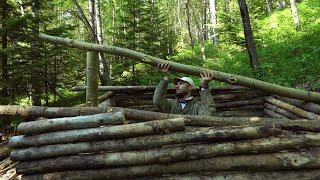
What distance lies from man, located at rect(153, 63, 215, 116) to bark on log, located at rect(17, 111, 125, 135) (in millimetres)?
1689

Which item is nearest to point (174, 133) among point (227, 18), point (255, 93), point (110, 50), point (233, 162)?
point (233, 162)

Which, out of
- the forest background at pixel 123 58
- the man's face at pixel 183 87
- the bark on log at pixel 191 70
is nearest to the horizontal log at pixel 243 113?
the forest background at pixel 123 58

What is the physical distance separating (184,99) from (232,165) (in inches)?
98.5

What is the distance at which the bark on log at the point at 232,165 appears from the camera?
126 inches

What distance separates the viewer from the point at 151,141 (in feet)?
10.7

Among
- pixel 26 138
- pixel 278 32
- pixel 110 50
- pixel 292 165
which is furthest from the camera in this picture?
pixel 278 32

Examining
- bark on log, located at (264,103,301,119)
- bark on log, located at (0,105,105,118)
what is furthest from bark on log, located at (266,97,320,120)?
bark on log, located at (0,105,105,118)

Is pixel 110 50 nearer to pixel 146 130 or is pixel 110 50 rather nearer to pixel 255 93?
pixel 146 130

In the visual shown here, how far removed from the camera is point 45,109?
3639 mm

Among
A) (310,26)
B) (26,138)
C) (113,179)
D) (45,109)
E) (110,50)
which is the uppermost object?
(310,26)

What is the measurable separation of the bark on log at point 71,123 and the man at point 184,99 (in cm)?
169

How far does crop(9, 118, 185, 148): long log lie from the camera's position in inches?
129

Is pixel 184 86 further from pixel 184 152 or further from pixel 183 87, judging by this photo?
pixel 184 152

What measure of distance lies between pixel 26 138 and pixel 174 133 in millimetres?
1422
